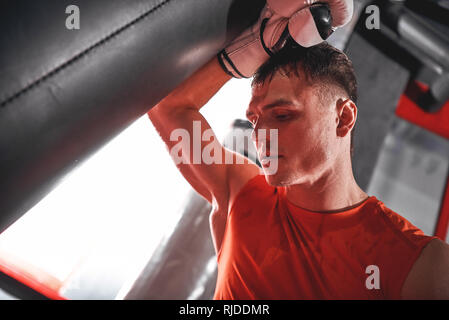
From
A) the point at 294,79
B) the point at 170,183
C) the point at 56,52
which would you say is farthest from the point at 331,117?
the point at 170,183

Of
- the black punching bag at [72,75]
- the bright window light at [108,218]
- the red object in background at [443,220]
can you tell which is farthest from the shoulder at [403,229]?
the red object in background at [443,220]

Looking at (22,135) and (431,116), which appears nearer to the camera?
(22,135)

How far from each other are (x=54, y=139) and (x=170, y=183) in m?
1.07

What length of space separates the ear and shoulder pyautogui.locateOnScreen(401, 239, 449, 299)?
31 cm

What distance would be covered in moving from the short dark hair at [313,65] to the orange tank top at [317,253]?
1.05 feet

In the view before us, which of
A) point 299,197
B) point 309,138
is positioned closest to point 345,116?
point 309,138

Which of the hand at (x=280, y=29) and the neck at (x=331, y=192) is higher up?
the hand at (x=280, y=29)

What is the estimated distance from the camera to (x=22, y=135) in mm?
333

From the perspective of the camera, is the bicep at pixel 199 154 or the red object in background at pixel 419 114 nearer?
the bicep at pixel 199 154

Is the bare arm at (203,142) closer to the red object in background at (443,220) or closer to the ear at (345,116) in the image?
the ear at (345,116)

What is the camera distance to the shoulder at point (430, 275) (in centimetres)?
49
